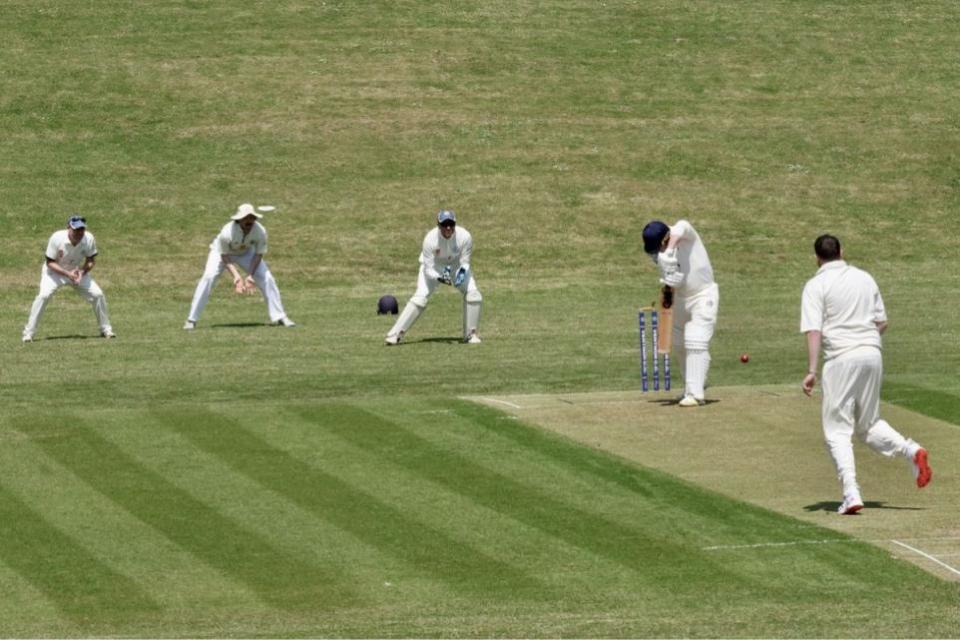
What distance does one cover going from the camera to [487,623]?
1442 centimetres

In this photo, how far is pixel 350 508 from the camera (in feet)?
61.1

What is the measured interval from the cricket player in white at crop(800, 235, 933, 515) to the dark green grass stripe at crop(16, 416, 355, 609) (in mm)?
4575

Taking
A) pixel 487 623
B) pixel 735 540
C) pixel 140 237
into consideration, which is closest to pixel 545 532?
pixel 735 540

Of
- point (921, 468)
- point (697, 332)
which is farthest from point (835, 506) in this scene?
point (697, 332)

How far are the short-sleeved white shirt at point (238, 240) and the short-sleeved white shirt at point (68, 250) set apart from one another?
225 cm

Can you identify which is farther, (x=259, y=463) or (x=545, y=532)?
(x=259, y=463)

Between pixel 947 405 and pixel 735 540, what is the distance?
6.87m

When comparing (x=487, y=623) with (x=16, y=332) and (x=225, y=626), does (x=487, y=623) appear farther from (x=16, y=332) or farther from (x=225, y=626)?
(x=16, y=332)

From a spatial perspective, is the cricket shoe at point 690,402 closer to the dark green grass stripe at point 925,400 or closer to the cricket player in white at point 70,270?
the dark green grass stripe at point 925,400

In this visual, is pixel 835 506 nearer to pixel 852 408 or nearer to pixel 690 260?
pixel 852 408

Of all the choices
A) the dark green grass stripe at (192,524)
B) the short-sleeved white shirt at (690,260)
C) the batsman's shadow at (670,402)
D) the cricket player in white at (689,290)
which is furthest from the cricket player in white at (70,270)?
the short-sleeved white shirt at (690,260)

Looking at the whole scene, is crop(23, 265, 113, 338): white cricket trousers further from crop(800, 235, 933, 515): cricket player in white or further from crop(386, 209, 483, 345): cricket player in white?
crop(800, 235, 933, 515): cricket player in white

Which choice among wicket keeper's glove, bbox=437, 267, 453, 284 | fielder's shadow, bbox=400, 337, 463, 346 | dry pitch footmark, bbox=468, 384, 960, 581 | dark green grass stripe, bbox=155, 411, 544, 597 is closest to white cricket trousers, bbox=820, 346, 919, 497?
dry pitch footmark, bbox=468, 384, 960, 581

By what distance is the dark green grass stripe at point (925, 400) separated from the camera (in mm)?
22719
